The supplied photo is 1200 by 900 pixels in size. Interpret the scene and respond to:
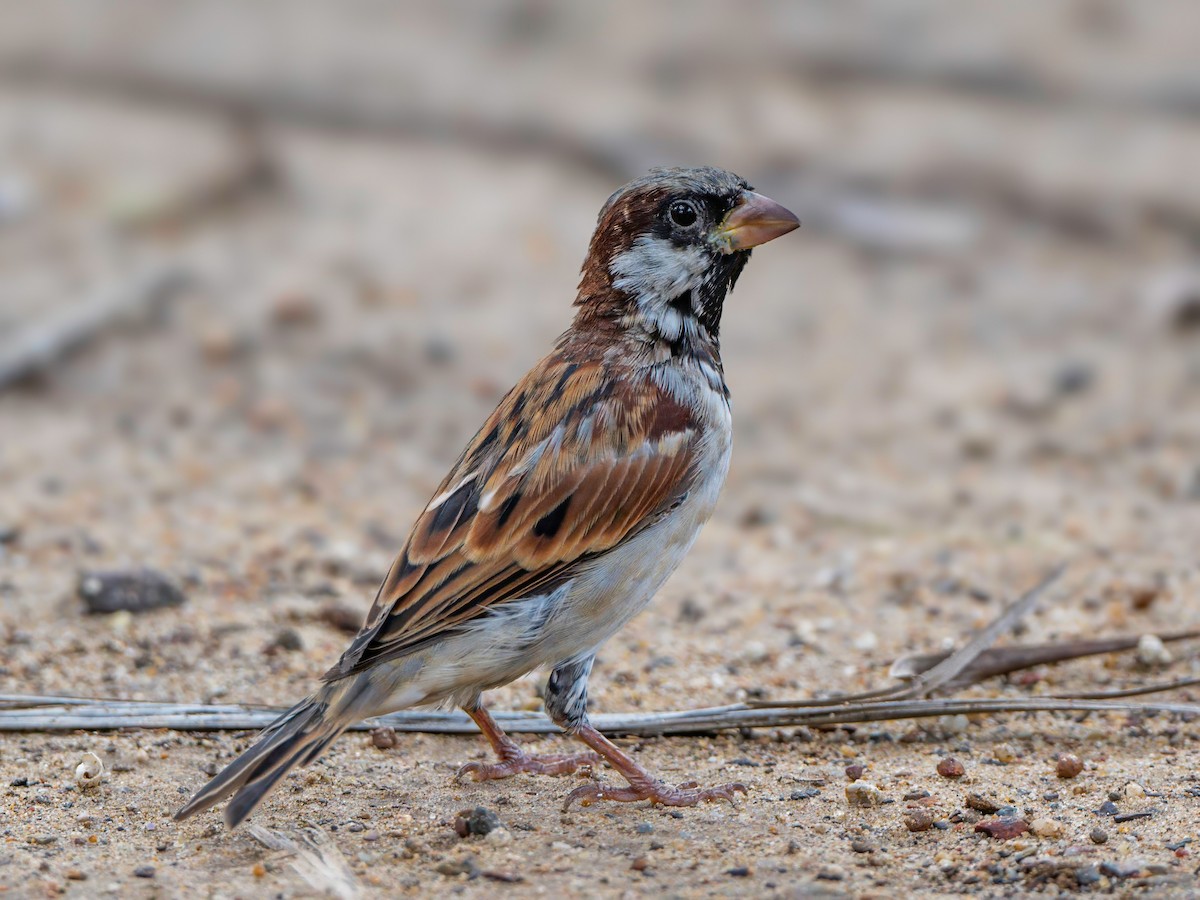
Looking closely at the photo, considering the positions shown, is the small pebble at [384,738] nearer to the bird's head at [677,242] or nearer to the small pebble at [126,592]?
the small pebble at [126,592]

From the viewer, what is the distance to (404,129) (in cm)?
1026

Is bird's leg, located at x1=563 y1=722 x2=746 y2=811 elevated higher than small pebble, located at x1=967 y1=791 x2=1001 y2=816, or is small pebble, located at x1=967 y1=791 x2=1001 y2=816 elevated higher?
small pebble, located at x1=967 y1=791 x2=1001 y2=816

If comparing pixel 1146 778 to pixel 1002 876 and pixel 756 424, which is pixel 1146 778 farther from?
pixel 756 424

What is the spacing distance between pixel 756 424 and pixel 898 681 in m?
2.95

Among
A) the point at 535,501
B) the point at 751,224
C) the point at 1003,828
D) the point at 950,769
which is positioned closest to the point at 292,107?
the point at 751,224

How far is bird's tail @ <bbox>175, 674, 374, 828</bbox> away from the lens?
12.8 ft

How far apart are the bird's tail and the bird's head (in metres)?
1.52

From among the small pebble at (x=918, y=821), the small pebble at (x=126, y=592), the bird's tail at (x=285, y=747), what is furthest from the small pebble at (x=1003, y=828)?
the small pebble at (x=126, y=592)

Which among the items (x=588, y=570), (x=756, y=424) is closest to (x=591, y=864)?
(x=588, y=570)

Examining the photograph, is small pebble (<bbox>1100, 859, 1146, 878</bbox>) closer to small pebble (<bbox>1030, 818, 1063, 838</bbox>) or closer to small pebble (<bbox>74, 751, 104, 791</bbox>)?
small pebble (<bbox>1030, 818, 1063, 838</bbox>)

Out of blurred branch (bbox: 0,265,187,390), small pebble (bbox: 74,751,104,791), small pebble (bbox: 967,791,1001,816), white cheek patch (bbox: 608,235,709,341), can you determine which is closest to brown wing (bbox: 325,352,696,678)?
white cheek patch (bbox: 608,235,709,341)

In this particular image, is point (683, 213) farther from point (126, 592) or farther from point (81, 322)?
point (81, 322)

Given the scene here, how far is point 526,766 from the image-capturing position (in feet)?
15.7

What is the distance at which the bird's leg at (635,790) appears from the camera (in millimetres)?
4477
